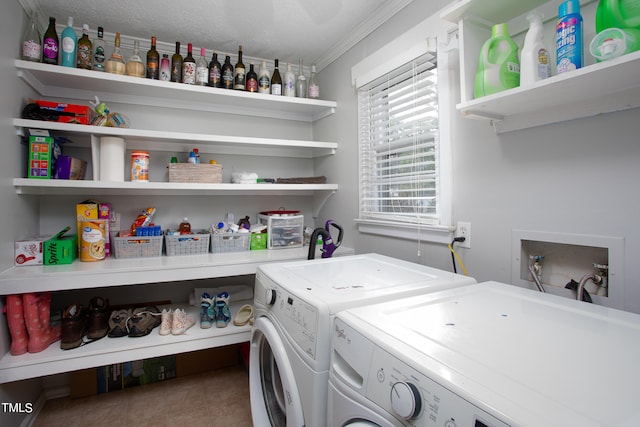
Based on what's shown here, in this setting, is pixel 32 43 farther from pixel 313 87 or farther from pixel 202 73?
pixel 313 87

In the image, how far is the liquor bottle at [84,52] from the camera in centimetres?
190

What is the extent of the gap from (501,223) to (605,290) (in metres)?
0.40

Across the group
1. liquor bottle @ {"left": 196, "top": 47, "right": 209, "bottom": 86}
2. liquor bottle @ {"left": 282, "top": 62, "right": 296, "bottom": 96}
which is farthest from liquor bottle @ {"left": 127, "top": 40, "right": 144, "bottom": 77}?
liquor bottle @ {"left": 282, "top": 62, "right": 296, "bottom": 96}

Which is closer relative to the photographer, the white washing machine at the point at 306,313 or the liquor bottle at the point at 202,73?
the white washing machine at the point at 306,313

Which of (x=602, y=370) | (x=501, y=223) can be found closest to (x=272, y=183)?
(x=501, y=223)

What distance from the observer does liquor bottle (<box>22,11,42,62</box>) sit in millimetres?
1718

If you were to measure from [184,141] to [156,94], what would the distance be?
376mm

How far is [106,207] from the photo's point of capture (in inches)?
79.5

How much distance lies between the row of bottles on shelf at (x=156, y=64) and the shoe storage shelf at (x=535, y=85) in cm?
145

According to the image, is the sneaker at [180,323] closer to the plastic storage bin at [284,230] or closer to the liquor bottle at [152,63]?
the plastic storage bin at [284,230]

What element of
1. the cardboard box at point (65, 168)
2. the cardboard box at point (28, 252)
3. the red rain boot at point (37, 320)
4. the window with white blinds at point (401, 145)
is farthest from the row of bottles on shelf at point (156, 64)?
the red rain boot at point (37, 320)

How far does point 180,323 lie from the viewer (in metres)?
1.95

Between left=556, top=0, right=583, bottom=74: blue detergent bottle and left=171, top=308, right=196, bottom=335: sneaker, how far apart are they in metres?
2.16
